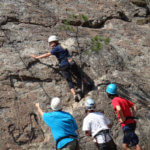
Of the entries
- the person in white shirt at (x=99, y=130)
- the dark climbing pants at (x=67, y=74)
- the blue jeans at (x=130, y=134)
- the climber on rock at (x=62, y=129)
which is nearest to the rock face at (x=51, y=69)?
the dark climbing pants at (x=67, y=74)

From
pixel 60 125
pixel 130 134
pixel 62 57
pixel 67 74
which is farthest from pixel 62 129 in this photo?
pixel 62 57

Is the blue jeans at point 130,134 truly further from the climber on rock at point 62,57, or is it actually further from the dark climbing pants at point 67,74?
the dark climbing pants at point 67,74

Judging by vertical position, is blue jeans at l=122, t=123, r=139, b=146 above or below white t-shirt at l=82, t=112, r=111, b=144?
below

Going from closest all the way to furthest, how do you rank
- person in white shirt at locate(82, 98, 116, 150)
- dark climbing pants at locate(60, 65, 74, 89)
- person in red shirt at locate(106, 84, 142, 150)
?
person in white shirt at locate(82, 98, 116, 150) → person in red shirt at locate(106, 84, 142, 150) → dark climbing pants at locate(60, 65, 74, 89)

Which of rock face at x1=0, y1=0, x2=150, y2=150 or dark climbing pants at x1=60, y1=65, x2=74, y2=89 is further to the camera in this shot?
dark climbing pants at x1=60, y1=65, x2=74, y2=89

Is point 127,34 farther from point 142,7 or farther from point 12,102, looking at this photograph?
point 12,102

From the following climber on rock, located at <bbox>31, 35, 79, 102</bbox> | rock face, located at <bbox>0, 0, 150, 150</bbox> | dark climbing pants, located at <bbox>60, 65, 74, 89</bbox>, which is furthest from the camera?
dark climbing pants, located at <bbox>60, 65, 74, 89</bbox>

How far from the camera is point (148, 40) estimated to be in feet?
34.5

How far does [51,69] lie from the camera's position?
27.0 ft

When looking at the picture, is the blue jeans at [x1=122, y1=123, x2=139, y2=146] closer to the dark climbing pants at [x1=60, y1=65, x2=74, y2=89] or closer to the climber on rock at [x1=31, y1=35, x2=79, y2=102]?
the climber on rock at [x1=31, y1=35, x2=79, y2=102]

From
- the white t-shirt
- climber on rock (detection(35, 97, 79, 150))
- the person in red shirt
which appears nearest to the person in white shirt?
the white t-shirt

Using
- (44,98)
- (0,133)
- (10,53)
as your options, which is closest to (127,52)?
(44,98)

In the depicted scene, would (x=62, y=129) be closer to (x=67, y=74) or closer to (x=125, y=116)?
(x=125, y=116)

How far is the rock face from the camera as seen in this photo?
710 centimetres
